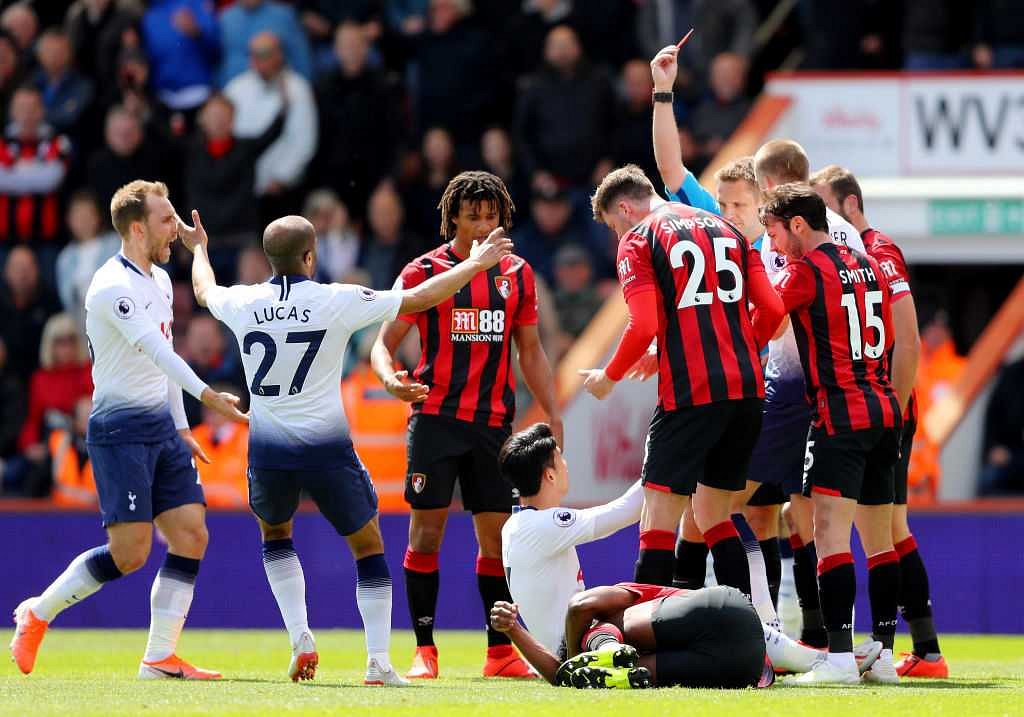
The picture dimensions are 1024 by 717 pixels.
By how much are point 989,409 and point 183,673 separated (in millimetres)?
7206

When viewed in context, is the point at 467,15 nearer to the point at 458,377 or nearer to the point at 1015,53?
the point at 1015,53

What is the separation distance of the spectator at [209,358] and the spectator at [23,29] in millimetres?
4236

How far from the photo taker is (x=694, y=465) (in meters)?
8.09

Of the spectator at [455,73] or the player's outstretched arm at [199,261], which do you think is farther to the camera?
the spectator at [455,73]

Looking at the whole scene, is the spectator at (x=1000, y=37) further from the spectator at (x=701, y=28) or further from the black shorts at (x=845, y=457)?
the black shorts at (x=845, y=457)

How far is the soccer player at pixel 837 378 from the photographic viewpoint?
8.23 metres

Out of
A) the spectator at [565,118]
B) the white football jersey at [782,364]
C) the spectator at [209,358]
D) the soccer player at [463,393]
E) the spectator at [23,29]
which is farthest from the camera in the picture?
the spectator at [23,29]

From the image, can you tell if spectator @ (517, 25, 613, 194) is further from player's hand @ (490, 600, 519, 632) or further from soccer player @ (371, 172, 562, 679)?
player's hand @ (490, 600, 519, 632)

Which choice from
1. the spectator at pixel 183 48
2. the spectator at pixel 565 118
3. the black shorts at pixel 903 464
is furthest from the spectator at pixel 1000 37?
the spectator at pixel 183 48

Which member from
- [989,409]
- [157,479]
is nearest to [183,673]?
[157,479]

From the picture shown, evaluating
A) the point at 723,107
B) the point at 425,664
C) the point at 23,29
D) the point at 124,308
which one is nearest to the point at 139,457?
the point at 124,308

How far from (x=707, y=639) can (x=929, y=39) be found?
9187mm

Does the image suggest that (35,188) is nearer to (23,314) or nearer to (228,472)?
(23,314)

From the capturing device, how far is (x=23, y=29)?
18.1 metres
